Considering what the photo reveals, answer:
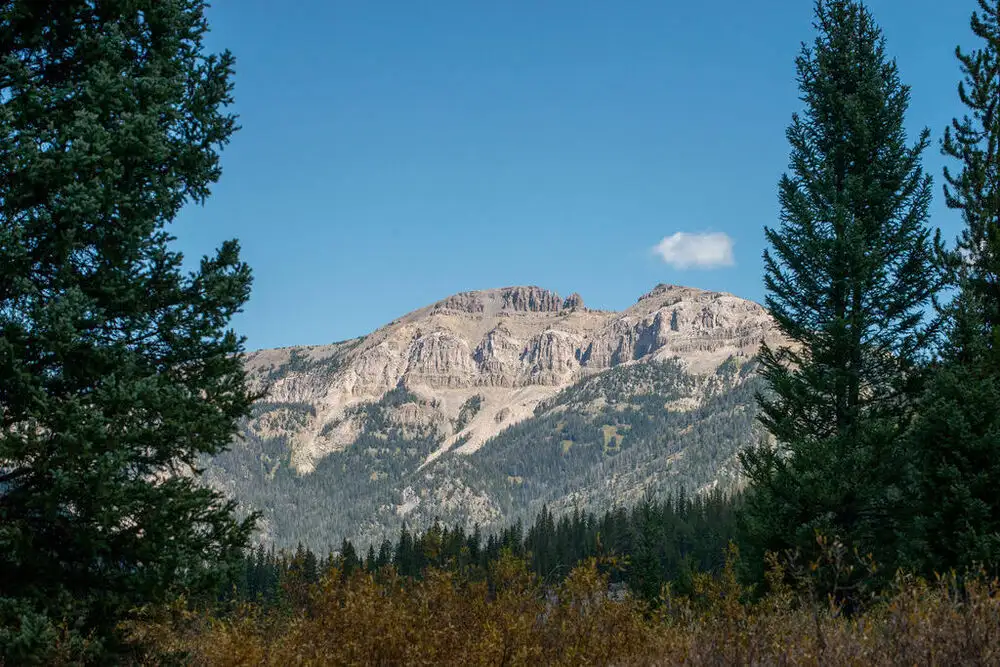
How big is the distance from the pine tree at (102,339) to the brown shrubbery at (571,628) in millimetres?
1256

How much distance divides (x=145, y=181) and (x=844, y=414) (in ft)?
50.6

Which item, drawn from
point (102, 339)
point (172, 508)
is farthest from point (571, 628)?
point (102, 339)

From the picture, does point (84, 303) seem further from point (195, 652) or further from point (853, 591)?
point (853, 591)

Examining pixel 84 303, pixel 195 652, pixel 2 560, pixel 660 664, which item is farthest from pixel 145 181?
pixel 660 664

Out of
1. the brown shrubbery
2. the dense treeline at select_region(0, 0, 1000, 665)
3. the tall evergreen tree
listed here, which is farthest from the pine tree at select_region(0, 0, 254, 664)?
the tall evergreen tree

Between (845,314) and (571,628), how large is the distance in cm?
1300

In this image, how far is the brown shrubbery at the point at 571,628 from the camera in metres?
5.31

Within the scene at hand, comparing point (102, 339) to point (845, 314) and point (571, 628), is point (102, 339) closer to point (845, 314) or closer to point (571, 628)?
point (571, 628)

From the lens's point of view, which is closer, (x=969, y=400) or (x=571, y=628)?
(x=571, y=628)

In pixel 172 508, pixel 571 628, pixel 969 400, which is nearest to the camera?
pixel 571 628

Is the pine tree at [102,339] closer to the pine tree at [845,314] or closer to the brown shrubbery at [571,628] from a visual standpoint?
the brown shrubbery at [571,628]

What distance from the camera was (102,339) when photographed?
8.50 m

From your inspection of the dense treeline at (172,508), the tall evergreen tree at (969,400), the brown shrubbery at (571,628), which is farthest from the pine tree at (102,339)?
the tall evergreen tree at (969,400)

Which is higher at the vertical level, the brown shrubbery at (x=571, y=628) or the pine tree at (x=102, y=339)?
the pine tree at (x=102, y=339)
